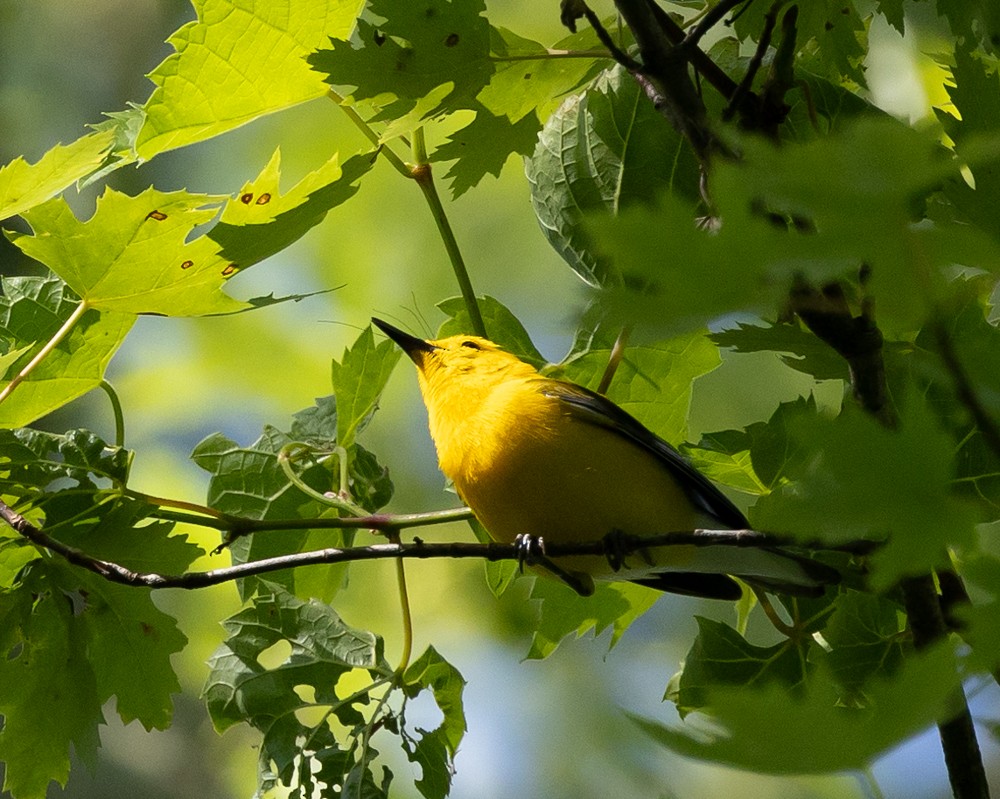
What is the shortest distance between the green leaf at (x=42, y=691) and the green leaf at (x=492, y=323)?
825 millimetres

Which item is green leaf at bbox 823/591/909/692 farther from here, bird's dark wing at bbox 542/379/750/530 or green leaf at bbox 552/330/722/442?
green leaf at bbox 552/330/722/442

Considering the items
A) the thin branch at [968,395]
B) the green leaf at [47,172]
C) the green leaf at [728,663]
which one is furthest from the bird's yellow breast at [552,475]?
the thin branch at [968,395]

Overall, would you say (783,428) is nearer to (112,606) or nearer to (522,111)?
(522,111)

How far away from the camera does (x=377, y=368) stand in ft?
6.93

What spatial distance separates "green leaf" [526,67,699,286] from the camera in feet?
5.84

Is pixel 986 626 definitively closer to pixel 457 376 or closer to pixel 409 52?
pixel 409 52

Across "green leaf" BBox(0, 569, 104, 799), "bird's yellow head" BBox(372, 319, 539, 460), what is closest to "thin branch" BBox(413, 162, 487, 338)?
"bird's yellow head" BBox(372, 319, 539, 460)

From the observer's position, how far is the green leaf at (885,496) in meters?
0.61

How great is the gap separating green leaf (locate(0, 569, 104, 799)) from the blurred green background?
2.38 m

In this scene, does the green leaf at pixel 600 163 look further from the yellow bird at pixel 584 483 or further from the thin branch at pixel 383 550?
the thin branch at pixel 383 550

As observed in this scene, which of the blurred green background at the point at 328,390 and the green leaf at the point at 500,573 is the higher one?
the green leaf at the point at 500,573

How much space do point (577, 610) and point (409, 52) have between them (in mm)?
1036

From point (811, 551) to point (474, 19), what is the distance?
94 cm

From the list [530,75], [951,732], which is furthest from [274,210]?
[951,732]
